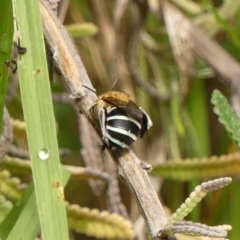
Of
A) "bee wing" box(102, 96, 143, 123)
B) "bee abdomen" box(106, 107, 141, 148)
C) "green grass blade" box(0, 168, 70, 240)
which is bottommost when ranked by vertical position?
"green grass blade" box(0, 168, 70, 240)

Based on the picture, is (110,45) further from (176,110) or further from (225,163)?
(225,163)

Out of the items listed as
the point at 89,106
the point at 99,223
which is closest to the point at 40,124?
the point at 89,106

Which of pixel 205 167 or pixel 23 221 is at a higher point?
pixel 205 167

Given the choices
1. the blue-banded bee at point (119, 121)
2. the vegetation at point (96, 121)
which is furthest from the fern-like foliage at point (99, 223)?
the blue-banded bee at point (119, 121)

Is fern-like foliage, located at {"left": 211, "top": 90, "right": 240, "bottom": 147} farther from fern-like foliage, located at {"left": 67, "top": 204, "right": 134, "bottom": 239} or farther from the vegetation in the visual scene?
fern-like foliage, located at {"left": 67, "top": 204, "right": 134, "bottom": 239}

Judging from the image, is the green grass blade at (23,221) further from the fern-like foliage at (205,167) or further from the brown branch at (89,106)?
the fern-like foliage at (205,167)

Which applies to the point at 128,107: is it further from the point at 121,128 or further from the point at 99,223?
the point at 99,223


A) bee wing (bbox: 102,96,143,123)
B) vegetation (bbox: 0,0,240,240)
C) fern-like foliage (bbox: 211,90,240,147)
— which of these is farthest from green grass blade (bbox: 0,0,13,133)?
fern-like foliage (bbox: 211,90,240,147)
